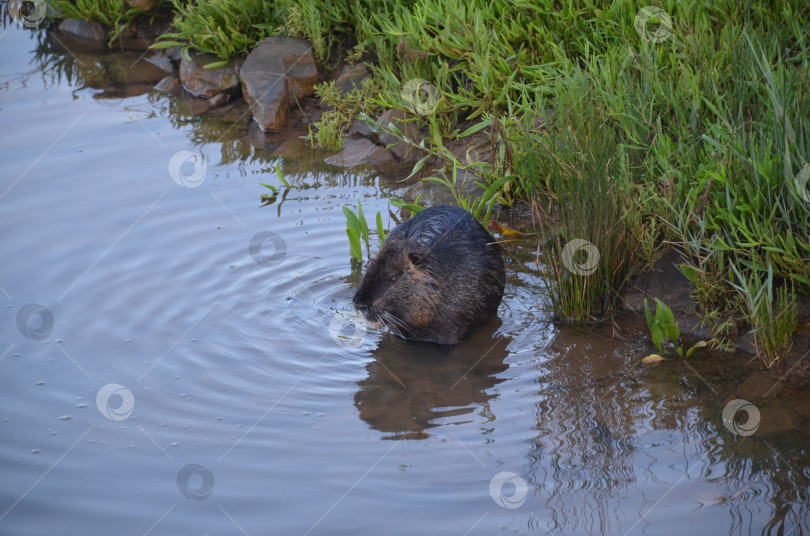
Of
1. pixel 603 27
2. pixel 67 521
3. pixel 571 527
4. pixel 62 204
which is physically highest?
pixel 603 27

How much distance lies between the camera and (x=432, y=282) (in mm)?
4047

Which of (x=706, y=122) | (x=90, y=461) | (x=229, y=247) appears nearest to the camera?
(x=90, y=461)

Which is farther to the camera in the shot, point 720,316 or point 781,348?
point 720,316

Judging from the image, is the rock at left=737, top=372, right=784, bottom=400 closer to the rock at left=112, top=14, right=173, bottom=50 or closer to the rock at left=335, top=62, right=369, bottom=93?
the rock at left=335, top=62, right=369, bottom=93

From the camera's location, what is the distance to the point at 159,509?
289 centimetres

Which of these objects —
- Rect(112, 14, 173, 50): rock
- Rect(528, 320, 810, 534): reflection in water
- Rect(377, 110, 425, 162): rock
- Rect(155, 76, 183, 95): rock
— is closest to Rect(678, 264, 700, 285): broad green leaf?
Rect(528, 320, 810, 534): reflection in water

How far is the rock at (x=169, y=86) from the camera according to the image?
25.9 feet

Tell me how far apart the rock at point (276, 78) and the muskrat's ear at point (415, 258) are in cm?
342

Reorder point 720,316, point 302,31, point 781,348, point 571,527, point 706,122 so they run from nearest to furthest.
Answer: point 571,527
point 781,348
point 720,316
point 706,122
point 302,31

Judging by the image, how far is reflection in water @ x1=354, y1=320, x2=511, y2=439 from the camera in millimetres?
3473

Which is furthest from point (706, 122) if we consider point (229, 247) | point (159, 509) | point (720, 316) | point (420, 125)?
point (159, 509)

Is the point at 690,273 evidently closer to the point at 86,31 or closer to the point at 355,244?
the point at 355,244

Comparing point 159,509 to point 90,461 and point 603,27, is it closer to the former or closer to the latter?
point 90,461

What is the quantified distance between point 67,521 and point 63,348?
1.36 meters
